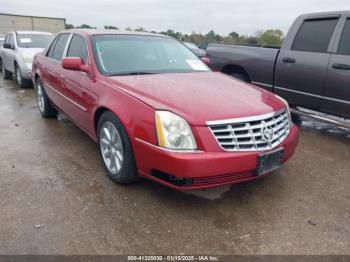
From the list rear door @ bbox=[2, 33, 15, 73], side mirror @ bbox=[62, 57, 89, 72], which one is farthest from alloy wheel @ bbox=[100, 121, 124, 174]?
rear door @ bbox=[2, 33, 15, 73]

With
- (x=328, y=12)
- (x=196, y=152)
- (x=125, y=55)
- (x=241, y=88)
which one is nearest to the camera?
(x=196, y=152)

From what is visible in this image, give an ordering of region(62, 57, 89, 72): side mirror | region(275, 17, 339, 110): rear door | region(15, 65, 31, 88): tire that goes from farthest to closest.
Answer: region(15, 65, 31, 88): tire < region(275, 17, 339, 110): rear door < region(62, 57, 89, 72): side mirror

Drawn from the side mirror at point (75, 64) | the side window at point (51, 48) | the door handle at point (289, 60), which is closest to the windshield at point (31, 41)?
the side window at point (51, 48)

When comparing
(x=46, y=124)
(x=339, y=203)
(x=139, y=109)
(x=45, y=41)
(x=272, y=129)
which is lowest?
(x=339, y=203)

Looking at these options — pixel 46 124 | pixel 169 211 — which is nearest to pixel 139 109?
pixel 169 211

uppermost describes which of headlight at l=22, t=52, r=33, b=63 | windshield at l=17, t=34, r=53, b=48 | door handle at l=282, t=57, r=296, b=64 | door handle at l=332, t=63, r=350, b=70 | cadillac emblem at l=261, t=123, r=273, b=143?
windshield at l=17, t=34, r=53, b=48

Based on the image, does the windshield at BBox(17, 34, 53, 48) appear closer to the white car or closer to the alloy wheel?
the white car

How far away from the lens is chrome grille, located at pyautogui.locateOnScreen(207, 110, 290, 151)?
2678 mm

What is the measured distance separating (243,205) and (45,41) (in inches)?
332

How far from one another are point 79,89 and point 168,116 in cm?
163

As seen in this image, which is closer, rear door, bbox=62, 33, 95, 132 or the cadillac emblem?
the cadillac emblem

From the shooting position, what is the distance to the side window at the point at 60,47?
15.9 feet

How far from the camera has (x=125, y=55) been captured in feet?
12.7

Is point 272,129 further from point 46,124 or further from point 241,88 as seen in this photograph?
point 46,124
